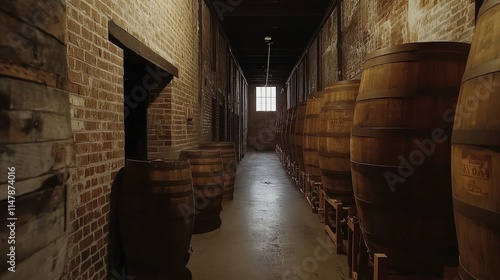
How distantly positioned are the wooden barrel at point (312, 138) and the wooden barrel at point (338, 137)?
1.33 m

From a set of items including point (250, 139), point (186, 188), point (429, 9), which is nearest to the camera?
point (186, 188)

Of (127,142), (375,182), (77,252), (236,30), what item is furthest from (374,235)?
(236,30)

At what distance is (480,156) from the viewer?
130 centimetres

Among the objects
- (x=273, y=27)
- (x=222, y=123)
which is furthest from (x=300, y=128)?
(x=273, y=27)

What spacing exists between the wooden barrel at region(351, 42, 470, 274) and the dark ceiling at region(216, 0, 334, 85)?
6.83m

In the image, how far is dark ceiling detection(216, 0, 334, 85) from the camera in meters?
8.98

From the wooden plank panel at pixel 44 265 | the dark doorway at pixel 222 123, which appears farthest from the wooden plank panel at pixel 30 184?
the dark doorway at pixel 222 123

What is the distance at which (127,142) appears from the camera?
457cm

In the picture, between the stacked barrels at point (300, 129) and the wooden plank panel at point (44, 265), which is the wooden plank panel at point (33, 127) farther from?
the stacked barrels at point (300, 129)

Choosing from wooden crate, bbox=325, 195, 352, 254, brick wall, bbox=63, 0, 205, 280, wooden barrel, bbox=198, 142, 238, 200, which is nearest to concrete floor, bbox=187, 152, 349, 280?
wooden crate, bbox=325, 195, 352, 254

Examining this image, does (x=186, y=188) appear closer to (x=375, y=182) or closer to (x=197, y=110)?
(x=375, y=182)

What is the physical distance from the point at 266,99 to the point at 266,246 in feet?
69.4

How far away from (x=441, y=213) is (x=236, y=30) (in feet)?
34.2

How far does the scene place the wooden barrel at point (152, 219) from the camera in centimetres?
274
